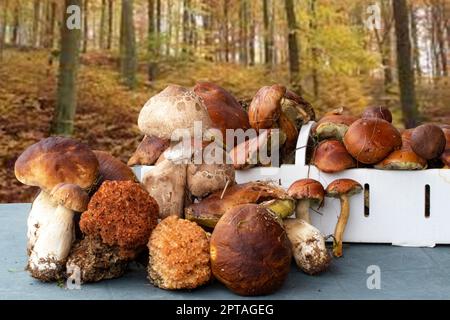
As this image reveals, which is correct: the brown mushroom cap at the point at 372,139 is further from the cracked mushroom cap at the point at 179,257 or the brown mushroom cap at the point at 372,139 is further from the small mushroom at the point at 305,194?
the cracked mushroom cap at the point at 179,257

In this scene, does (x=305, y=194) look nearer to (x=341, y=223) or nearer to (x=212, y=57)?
(x=341, y=223)

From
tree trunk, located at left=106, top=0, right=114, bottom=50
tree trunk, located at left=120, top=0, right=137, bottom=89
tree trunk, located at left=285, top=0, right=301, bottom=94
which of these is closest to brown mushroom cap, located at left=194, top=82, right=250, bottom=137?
tree trunk, located at left=120, top=0, right=137, bottom=89

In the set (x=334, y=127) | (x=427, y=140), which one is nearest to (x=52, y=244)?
(x=334, y=127)

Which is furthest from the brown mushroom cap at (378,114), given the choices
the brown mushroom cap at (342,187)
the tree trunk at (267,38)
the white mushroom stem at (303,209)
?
the tree trunk at (267,38)

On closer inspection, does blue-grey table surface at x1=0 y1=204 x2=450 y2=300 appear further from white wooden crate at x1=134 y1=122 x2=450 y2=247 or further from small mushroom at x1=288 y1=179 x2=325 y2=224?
small mushroom at x1=288 y1=179 x2=325 y2=224

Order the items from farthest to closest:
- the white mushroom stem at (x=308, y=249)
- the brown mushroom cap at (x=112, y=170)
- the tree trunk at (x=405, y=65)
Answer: the tree trunk at (x=405, y=65) → the brown mushroom cap at (x=112, y=170) → the white mushroom stem at (x=308, y=249)

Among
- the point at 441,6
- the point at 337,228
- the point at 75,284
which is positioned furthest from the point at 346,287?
the point at 441,6
